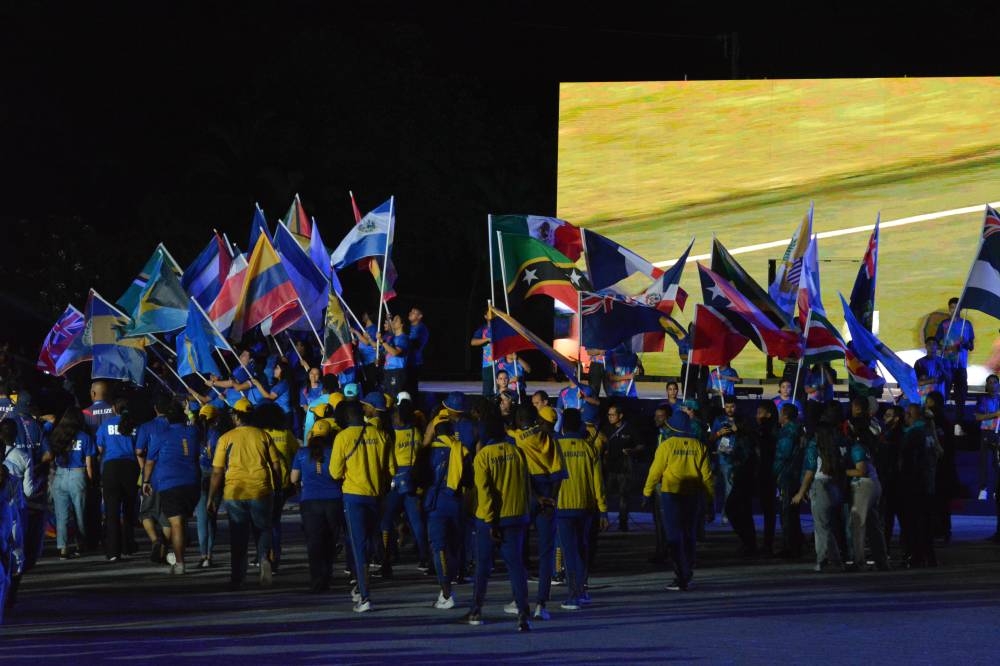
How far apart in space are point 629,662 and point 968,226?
18922 mm

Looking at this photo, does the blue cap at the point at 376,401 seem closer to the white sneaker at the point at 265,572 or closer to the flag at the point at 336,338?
the white sneaker at the point at 265,572

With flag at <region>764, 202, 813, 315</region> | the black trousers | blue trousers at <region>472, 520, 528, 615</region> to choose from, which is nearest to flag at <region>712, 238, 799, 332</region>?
flag at <region>764, 202, 813, 315</region>

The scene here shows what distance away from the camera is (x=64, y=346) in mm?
23297

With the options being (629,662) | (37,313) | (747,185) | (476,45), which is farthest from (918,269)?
(476,45)

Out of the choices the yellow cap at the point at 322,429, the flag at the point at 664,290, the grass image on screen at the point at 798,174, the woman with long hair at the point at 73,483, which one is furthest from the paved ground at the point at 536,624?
the grass image on screen at the point at 798,174

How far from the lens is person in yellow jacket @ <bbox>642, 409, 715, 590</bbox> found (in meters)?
14.4

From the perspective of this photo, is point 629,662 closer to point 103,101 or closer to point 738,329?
point 738,329

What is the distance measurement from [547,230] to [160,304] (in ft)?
17.2

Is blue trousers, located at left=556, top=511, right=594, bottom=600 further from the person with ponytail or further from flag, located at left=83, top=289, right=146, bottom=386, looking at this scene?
flag, located at left=83, top=289, right=146, bottom=386

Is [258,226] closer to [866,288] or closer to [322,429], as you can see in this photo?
[322,429]

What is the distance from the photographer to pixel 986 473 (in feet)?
70.3

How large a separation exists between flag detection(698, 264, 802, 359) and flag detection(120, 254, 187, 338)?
6.85 meters

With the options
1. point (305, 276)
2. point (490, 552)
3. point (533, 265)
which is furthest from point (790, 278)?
point (490, 552)

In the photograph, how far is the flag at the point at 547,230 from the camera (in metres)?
21.1
